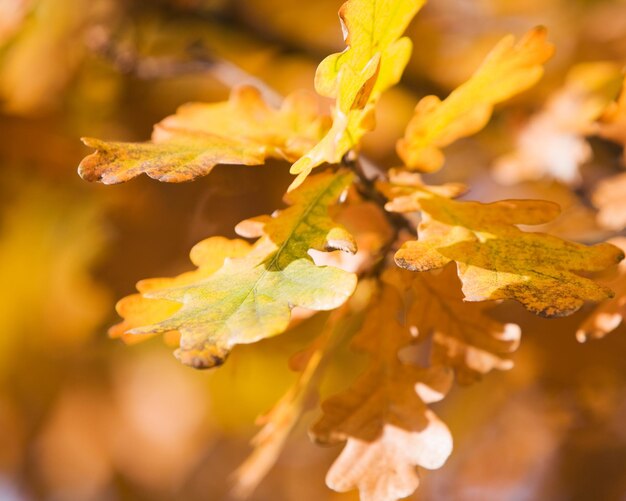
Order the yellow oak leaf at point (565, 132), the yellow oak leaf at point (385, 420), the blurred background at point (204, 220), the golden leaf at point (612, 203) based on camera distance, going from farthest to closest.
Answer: the blurred background at point (204, 220), the yellow oak leaf at point (565, 132), the golden leaf at point (612, 203), the yellow oak leaf at point (385, 420)

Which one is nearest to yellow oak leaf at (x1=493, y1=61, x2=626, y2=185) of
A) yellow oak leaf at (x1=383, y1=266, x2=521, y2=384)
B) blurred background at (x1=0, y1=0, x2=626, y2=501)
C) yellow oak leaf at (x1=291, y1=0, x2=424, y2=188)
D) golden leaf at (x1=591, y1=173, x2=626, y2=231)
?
blurred background at (x1=0, y1=0, x2=626, y2=501)

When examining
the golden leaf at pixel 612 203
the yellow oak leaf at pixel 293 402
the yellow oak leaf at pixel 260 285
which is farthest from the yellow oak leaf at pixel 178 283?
the golden leaf at pixel 612 203

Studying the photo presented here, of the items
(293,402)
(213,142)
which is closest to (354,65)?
(213,142)

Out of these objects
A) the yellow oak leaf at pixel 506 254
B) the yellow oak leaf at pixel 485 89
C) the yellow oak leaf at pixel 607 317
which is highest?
the yellow oak leaf at pixel 485 89

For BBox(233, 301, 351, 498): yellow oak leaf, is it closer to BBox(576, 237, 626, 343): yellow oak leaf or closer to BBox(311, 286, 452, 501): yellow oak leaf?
BBox(311, 286, 452, 501): yellow oak leaf

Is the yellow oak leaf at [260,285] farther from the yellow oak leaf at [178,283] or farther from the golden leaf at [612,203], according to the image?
the golden leaf at [612,203]

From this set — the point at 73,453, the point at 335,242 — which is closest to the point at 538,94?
the point at 335,242
